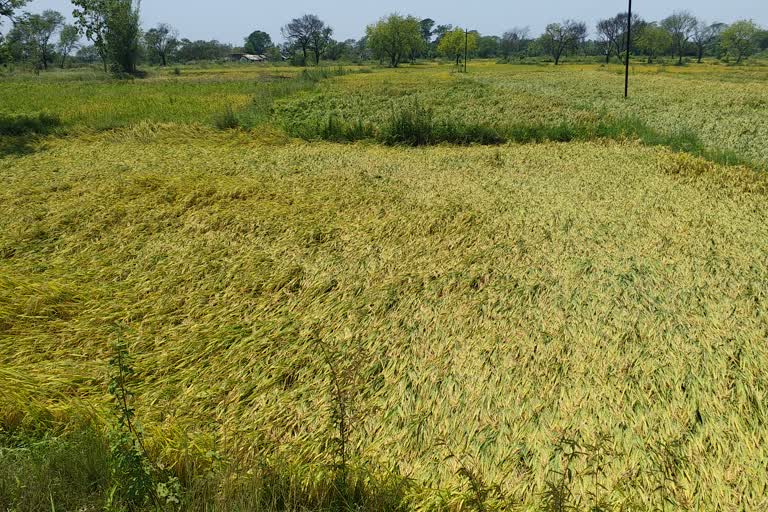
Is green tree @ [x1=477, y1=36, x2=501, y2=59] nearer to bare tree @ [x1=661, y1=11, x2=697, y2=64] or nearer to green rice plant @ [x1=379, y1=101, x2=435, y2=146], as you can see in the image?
bare tree @ [x1=661, y1=11, x2=697, y2=64]

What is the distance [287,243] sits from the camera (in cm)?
493

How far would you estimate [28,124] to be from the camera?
12.5m

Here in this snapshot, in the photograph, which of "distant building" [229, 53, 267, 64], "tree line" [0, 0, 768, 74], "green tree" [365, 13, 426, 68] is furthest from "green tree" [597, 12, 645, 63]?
"distant building" [229, 53, 267, 64]

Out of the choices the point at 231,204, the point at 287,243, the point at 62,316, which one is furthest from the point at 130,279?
the point at 231,204

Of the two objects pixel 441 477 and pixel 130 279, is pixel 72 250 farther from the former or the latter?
pixel 441 477

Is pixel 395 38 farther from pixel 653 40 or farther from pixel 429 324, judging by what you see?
pixel 429 324

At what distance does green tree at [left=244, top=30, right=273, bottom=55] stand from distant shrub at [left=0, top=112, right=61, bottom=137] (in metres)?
129

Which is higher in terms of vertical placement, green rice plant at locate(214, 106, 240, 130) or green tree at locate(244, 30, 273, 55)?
green tree at locate(244, 30, 273, 55)

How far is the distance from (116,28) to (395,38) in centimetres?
4231

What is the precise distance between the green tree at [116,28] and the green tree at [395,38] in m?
37.5

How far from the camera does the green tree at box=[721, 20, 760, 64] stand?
82625 millimetres

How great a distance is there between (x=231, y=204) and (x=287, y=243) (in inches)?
61.7

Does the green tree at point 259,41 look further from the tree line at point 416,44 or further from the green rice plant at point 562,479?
the green rice plant at point 562,479

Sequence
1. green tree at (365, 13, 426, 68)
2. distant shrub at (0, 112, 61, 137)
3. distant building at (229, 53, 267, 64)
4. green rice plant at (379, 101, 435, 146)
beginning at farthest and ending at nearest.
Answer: distant building at (229, 53, 267, 64)
green tree at (365, 13, 426, 68)
distant shrub at (0, 112, 61, 137)
green rice plant at (379, 101, 435, 146)
